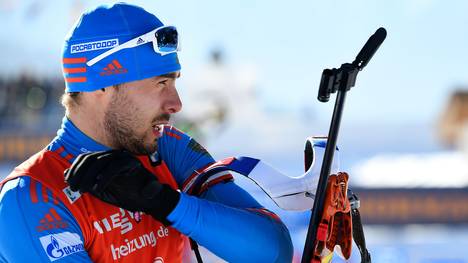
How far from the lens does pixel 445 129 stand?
7.37 m

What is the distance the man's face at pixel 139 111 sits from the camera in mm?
2221

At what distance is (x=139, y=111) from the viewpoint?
2.22m

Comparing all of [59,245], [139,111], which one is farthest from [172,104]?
[59,245]

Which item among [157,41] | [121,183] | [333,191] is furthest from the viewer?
[157,41]

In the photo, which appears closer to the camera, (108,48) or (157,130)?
(108,48)

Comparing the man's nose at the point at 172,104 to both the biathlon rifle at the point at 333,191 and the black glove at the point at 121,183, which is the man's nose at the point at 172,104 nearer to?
the black glove at the point at 121,183

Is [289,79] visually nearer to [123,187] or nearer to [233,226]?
[233,226]

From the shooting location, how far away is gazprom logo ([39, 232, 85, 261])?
1.99 metres

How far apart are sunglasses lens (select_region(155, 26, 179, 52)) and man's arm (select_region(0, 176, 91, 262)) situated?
48 cm

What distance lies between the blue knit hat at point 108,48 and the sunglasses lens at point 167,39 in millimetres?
26

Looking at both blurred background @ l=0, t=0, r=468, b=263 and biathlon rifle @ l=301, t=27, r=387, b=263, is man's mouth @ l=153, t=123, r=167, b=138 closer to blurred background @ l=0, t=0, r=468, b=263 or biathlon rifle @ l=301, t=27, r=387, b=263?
biathlon rifle @ l=301, t=27, r=387, b=263

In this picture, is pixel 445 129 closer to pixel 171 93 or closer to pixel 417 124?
pixel 417 124

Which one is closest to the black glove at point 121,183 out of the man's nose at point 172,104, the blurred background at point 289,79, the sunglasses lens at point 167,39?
the man's nose at point 172,104

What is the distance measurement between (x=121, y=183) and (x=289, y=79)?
6002 mm
